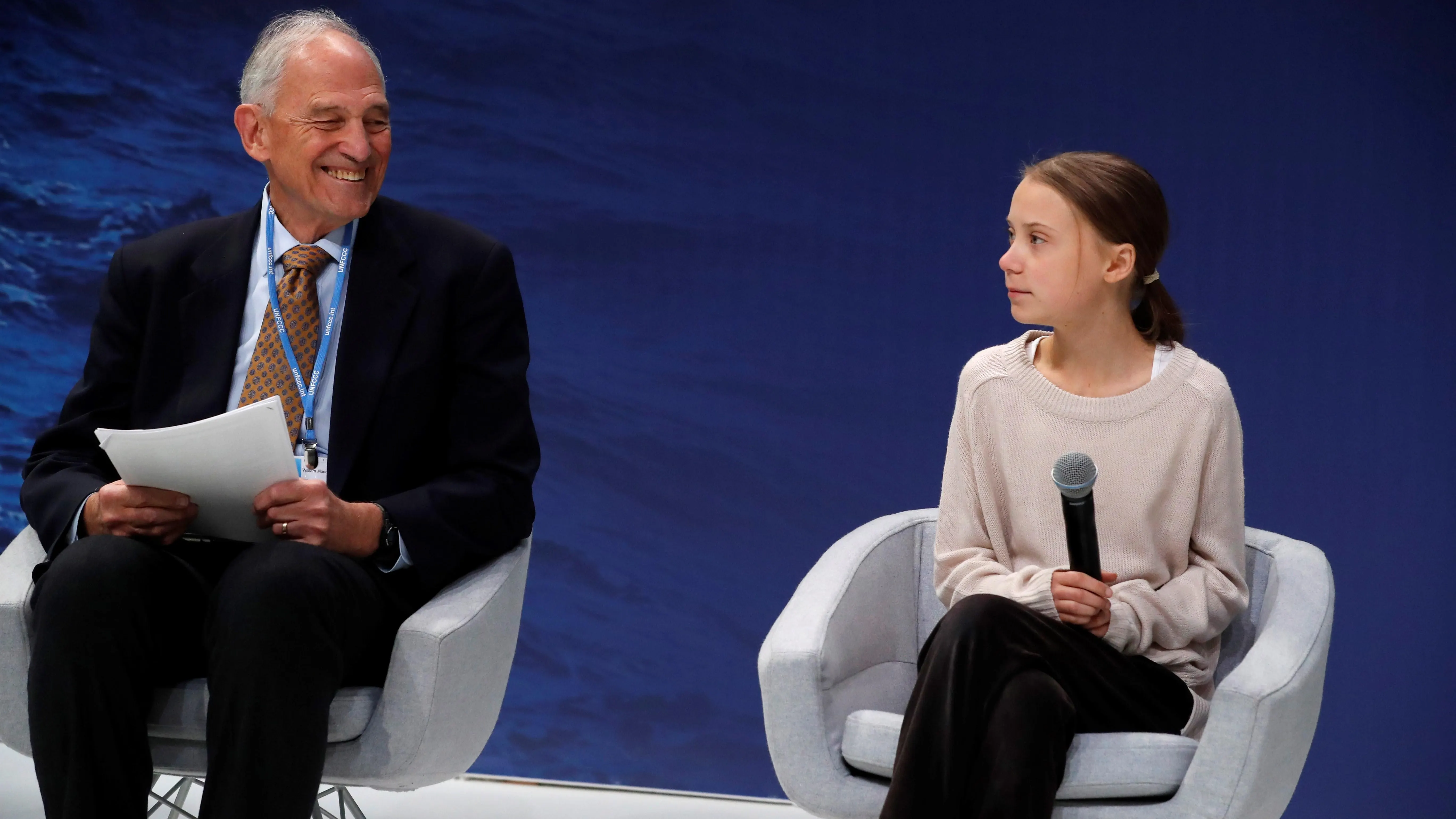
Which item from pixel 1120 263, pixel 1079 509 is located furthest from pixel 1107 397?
pixel 1079 509

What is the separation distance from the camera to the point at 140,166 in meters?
3.60

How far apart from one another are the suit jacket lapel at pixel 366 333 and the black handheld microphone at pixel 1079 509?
3.84 feet

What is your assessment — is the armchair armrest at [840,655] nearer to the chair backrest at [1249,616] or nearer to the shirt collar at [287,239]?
the chair backrest at [1249,616]

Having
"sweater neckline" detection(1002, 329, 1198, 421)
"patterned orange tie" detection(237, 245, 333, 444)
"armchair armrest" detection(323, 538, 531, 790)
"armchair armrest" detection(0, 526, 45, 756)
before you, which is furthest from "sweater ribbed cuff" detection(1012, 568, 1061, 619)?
"armchair armrest" detection(0, 526, 45, 756)

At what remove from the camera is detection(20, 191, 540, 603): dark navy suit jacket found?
2320mm

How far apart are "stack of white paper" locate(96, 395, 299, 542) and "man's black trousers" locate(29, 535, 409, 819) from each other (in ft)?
0.32

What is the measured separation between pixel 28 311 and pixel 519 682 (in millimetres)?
1713

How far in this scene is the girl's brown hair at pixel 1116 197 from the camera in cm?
226

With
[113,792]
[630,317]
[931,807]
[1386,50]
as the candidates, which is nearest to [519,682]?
[630,317]

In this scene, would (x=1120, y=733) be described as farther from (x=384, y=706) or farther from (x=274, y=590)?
(x=274, y=590)

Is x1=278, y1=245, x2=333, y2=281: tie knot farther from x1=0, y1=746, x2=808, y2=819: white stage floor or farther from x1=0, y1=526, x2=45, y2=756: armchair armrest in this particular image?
x1=0, y1=746, x2=808, y2=819: white stage floor

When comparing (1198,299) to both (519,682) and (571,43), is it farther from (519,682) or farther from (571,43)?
(519,682)

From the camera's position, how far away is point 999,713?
191cm

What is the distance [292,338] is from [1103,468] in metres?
1.44
